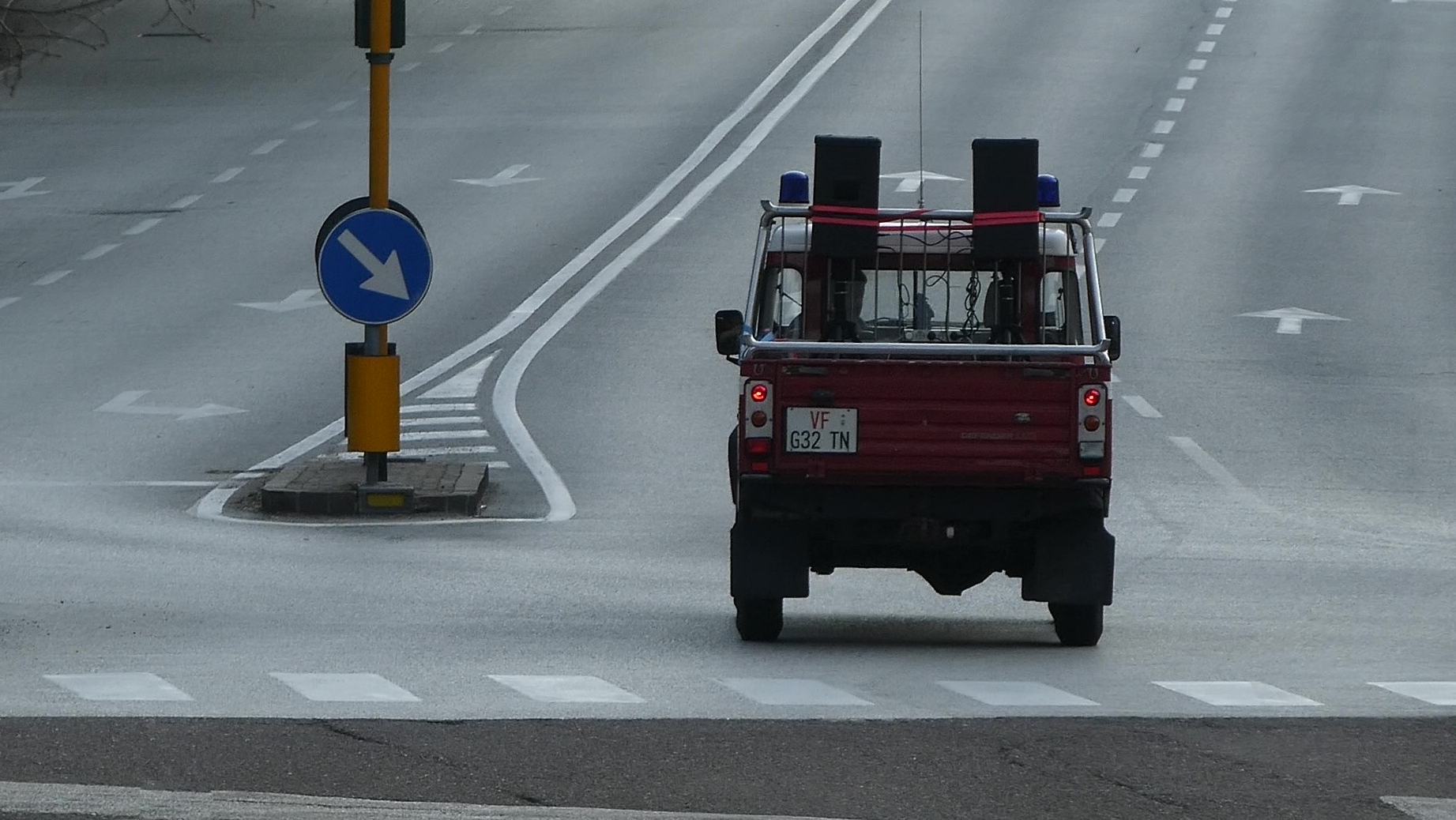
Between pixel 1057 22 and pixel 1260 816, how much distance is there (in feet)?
130

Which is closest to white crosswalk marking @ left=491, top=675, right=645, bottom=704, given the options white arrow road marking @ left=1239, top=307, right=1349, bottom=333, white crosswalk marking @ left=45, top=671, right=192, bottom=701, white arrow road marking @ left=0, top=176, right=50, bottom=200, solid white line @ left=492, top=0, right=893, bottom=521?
white crosswalk marking @ left=45, top=671, right=192, bottom=701

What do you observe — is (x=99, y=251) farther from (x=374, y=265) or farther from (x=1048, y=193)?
(x=1048, y=193)

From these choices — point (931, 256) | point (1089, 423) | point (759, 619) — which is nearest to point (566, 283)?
point (931, 256)

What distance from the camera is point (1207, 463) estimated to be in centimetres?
1938

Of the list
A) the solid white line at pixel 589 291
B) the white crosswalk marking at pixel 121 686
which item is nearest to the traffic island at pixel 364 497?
the solid white line at pixel 589 291

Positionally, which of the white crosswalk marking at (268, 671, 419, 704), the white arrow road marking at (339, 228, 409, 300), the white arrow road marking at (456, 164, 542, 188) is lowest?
the white crosswalk marking at (268, 671, 419, 704)

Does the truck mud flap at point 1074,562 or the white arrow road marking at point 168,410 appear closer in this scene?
the truck mud flap at point 1074,562

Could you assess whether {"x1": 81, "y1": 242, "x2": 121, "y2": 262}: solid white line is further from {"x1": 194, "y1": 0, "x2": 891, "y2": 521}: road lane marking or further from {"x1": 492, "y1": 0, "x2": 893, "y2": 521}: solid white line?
{"x1": 492, "y1": 0, "x2": 893, "y2": 521}: solid white line

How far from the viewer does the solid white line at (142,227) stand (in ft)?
99.9

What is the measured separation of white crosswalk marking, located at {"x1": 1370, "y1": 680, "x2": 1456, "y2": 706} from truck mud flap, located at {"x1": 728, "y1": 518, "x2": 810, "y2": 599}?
8.66 feet

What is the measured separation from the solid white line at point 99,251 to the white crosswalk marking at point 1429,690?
21231mm

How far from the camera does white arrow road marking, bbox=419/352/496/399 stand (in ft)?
72.1

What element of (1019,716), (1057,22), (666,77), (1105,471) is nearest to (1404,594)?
(1105,471)

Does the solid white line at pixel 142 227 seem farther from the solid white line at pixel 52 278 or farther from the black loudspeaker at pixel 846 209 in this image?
the black loudspeaker at pixel 846 209
